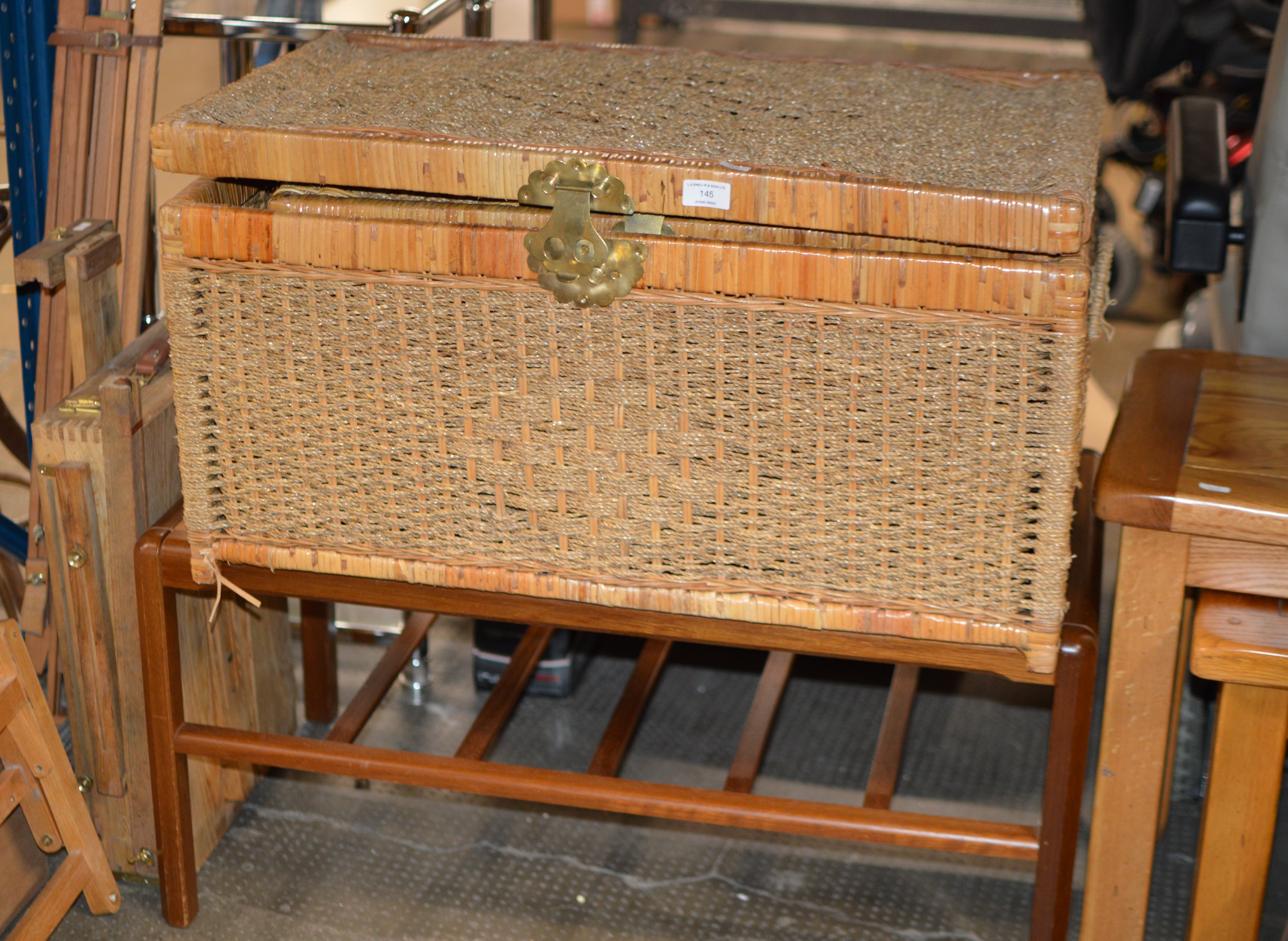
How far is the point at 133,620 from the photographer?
4.53 ft

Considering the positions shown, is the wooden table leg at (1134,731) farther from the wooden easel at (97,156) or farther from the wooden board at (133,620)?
the wooden easel at (97,156)

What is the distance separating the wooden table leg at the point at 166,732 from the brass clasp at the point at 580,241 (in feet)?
1.61

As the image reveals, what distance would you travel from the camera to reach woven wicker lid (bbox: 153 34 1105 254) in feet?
3.23

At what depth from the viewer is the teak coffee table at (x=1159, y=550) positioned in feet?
3.45

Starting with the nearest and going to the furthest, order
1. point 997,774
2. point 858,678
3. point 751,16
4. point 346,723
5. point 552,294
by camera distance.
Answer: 1. point 552,294
2. point 346,723
3. point 997,774
4. point 858,678
5. point 751,16

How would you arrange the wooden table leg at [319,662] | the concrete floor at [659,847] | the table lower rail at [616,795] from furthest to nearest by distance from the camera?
the wooden table leg at [319,662] < the concrete floor at [659,847] < the table lower rail at [616,795]

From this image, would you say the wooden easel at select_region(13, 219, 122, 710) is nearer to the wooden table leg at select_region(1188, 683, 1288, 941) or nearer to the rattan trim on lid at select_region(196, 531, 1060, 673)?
the rattan trim on lid at select_region(196, 531, 1060, 673)

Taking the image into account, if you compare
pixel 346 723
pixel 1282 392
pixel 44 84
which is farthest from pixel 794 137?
pixel 44 84

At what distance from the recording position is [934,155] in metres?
1.07

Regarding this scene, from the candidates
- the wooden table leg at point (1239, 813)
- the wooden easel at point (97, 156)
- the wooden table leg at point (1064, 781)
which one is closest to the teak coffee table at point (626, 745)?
the wooden table leg at point (1064, 781)

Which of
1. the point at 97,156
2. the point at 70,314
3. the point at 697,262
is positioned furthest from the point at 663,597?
the point at 97,156

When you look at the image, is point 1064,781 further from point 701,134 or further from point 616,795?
point 701,134

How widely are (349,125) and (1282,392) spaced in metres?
0.85

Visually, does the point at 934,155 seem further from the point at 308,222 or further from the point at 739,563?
the point at 308,222
